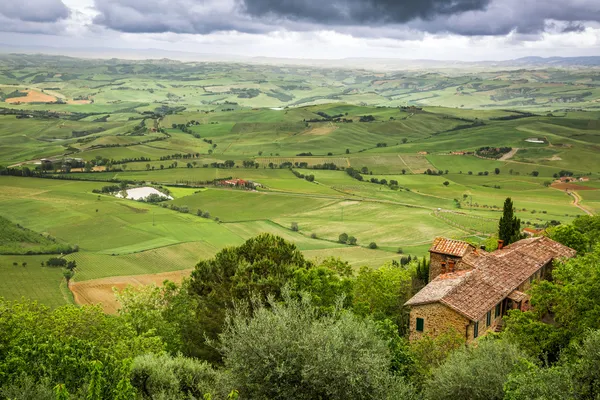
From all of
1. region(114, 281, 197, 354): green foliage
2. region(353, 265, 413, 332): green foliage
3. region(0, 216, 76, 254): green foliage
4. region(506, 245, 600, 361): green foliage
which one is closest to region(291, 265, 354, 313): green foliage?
region(353, 265, 413, 332): green foliage

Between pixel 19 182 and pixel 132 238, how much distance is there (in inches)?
2541

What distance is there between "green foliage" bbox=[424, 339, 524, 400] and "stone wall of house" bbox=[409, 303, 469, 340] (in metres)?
9.73

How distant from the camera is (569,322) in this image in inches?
1032

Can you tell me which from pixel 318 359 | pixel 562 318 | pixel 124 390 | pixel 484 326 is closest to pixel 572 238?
pixel 484 326

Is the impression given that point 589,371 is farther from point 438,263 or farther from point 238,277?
point 238,277

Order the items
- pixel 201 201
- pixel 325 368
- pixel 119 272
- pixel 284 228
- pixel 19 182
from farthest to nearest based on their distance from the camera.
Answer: pixel 19 182 < pixel 201 201 < pixel 284 228 < pixel 119 272 < pixel 325 368

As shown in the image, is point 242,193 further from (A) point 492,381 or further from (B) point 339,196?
(A) point 492,381

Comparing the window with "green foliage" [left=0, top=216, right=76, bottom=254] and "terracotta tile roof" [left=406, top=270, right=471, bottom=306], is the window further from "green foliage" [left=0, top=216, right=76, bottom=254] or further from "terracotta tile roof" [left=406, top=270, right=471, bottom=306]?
"green foliage" [left=0, top=216, right=76, bottom=254]

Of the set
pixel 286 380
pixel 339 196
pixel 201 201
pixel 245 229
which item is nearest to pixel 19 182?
pixel 201 201

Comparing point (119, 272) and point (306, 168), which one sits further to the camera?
point (306, 168)

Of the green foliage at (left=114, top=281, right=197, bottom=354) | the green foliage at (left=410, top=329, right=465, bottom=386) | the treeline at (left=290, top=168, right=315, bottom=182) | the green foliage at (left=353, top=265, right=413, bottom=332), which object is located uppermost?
the green foliage at (left=410, top=329, right=465, bottom=386)

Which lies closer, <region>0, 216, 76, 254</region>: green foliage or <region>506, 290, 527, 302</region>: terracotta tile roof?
<region>506, 290, 527, 302</region>: terracotta tile roof

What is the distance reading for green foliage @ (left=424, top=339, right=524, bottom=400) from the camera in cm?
2197

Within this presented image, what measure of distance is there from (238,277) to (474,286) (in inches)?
729
